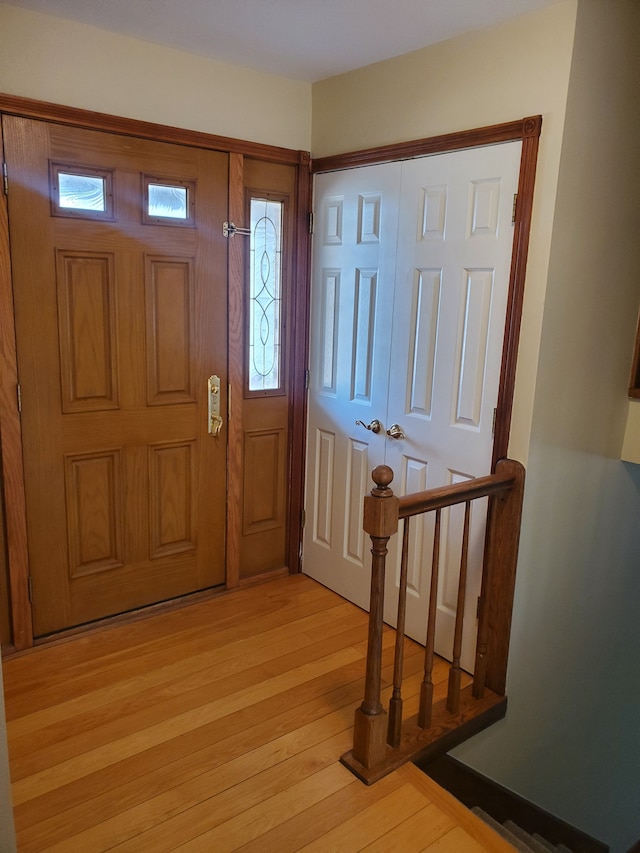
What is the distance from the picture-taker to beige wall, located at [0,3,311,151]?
2139mm

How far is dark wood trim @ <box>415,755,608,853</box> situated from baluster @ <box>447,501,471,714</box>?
0.20m

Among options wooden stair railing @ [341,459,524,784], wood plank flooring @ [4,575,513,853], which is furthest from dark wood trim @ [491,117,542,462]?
wood plank flooring @ [4,575,513,853]

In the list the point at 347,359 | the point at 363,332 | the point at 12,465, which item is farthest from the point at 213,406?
the point at 12,465

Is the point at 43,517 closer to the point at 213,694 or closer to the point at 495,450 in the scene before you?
the point at 213,694

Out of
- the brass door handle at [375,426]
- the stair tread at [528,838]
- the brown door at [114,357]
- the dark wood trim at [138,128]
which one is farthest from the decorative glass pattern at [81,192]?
the stair tread at [528,838]

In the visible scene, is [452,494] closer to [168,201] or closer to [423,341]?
[423,341]

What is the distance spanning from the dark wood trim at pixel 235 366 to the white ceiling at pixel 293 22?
1.49ft

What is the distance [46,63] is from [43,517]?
1.67 metres

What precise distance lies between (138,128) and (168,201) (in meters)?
0.28

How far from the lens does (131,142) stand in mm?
2393

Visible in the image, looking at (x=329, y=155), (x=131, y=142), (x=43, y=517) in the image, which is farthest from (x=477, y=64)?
(x=43, y=517)

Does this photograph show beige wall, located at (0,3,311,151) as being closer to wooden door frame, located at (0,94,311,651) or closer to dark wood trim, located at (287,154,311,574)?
wooden door frame, located at (0,94,311,651)

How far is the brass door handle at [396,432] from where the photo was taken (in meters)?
2.57

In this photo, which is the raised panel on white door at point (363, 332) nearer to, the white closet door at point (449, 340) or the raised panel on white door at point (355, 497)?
the white closet door at point (449, 340)
